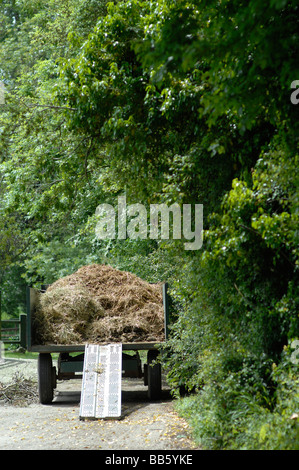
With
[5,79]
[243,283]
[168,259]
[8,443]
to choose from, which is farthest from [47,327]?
[5,79]

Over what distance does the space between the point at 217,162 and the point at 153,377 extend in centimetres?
407

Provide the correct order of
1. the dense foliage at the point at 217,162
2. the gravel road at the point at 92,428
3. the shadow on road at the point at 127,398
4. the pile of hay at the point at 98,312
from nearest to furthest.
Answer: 1. the dense foliage at the point at 217,162
2. the gravel road at the point at 92,428
3. the shadow on road at the point at 127,398
4. the pile of hay at the point at 98,312

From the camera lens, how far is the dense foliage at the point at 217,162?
554cm

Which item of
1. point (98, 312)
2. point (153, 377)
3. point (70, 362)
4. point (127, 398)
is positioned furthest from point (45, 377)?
point (153, 377)

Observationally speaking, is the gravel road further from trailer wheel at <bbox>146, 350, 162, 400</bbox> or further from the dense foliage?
the dense foliage

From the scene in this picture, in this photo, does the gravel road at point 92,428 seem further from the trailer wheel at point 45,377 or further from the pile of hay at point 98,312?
the pile of hay at point 98,312

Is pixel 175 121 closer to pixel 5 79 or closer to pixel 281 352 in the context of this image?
pixel 281 352

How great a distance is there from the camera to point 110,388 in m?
9.12

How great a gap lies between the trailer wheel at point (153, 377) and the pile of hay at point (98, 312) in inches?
14.4

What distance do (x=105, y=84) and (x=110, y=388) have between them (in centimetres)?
472

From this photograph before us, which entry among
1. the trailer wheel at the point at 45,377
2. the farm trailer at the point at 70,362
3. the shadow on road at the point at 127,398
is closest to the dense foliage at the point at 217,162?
the farm trailer at the point at 70,362

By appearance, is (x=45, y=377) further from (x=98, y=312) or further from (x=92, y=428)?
(x=92, y=428)

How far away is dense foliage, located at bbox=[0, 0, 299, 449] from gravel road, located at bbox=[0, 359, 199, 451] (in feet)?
1.28

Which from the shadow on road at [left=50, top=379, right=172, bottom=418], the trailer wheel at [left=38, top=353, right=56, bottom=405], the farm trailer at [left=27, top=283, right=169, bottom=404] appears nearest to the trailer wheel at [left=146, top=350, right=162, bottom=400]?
the farm trailer at [left=27, top=283, right=169, bottom=404]
